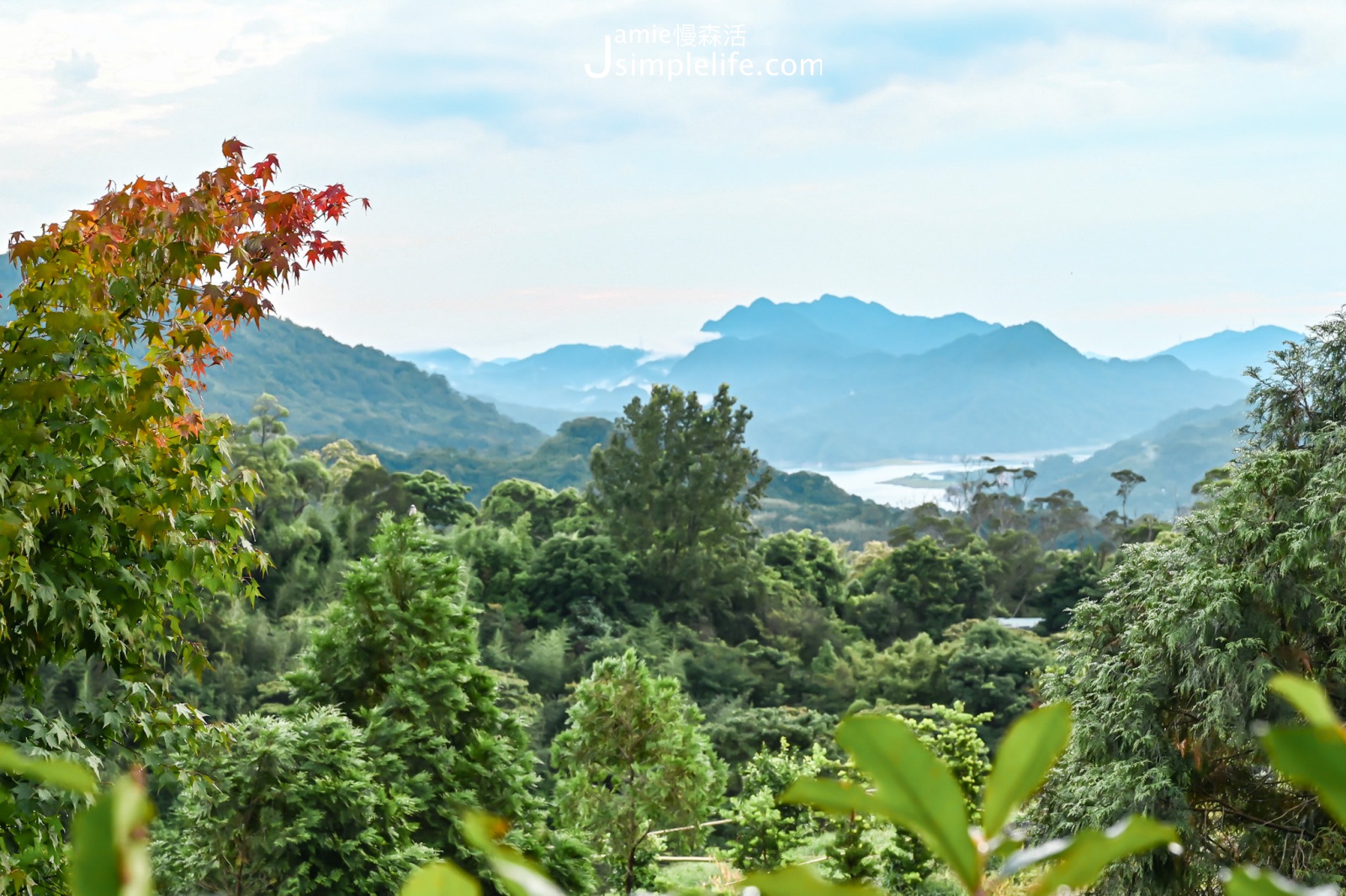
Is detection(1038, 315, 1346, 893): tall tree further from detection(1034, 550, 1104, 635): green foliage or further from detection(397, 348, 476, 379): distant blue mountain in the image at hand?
detection(397, 348, 476, 379): distant blue mountain

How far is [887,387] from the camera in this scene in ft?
563

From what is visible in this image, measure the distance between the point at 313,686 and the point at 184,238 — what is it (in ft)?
10.9

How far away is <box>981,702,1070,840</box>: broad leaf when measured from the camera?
0.36 m

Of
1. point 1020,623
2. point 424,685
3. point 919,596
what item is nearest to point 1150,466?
point 919,596

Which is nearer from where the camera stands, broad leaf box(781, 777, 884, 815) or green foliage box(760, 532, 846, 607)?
broad leaf box(781, 777, 884, 815)

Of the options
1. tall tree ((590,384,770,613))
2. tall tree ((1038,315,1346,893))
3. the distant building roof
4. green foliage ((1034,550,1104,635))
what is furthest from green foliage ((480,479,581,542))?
tall tree ((1038,315,1346,893))

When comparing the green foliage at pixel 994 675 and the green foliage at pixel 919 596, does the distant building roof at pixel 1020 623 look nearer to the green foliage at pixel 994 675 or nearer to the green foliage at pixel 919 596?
the green foliage at pixel 919 596

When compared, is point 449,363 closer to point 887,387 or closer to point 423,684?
point 887,387

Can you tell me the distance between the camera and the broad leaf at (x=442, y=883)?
0.31 meters

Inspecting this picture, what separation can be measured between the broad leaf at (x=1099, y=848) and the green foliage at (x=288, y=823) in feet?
14.9

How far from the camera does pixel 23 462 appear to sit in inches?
101

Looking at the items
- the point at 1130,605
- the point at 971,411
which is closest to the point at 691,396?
the point at 1130,605

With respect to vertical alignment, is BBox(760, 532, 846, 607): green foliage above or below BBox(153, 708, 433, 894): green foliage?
below

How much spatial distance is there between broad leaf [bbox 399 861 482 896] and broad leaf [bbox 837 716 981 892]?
5.0 inches
